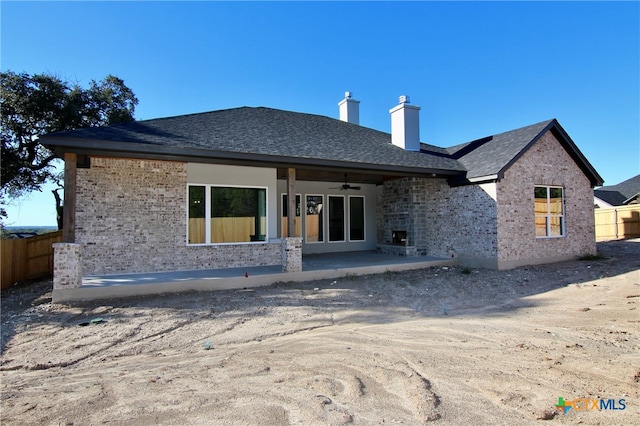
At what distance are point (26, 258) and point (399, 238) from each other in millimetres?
12718

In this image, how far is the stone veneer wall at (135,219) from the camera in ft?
28.4

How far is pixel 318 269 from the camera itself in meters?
9.67

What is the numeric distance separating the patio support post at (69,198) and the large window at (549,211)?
13071 mm

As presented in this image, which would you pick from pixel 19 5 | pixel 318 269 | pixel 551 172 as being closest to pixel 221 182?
pixel 318 269

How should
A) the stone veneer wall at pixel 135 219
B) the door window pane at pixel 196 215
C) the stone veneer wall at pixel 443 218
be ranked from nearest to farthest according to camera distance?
the stone veneer wall at pixel 135 219
the door window pane at pixel 196 215
the stone veneer wall at pixel 443 218

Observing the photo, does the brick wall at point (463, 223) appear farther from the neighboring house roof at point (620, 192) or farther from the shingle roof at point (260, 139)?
the neighboring house roof at point (620, 192)

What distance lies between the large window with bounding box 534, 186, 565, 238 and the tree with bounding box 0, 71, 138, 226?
19.5 meters

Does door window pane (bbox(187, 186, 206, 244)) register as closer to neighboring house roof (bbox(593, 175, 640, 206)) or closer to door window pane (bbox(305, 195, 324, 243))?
door window pane (bbox(305, 195, 324, 243))

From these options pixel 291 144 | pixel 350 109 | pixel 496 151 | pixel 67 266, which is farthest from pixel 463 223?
pixel 67 266

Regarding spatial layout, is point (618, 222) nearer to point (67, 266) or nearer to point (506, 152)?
point (506, 152)

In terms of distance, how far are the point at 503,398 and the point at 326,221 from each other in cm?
1132

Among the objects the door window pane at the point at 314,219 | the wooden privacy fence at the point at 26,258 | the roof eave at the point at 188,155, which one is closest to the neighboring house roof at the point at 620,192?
the door window pane at the point at 314,219

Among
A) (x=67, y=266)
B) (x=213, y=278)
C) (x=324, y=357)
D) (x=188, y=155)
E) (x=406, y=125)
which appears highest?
(x=406, y=125)

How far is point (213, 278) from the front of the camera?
8219 millimetres
